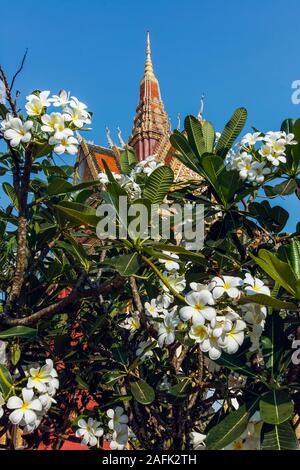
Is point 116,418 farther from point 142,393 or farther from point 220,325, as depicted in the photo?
point 220,325

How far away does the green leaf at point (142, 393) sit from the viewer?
1849mm

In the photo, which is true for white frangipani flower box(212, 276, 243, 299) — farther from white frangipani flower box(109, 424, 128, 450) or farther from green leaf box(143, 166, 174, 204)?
white frangipani flower box(109, 424, 128, 450)

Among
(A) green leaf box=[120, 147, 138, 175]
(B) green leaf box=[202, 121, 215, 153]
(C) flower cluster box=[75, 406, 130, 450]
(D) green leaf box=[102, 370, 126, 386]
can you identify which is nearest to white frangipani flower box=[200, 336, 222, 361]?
(D) green leaf box=[102, 370, 126, 386]

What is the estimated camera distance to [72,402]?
9.30 feet

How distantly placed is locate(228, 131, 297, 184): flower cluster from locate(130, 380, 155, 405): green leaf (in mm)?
1072

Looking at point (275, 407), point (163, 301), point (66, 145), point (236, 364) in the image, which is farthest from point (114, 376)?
point (66, 145)

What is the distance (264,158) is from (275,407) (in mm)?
1289

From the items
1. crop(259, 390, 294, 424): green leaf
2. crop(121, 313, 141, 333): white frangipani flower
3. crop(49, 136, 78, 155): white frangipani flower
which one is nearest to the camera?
crop(259, 390, 294, 424): green leaf

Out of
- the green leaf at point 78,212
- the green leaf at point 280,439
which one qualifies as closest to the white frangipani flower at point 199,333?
the green leaf at point 280,439

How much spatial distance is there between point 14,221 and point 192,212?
992 mm

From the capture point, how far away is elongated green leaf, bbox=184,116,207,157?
2.20 m

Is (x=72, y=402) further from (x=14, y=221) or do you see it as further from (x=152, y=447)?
(x=14, y=221)

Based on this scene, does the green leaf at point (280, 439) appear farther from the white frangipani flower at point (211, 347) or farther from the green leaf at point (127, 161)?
the green leaf at point (127, 161)

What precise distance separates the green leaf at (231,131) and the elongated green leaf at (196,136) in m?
0.15
